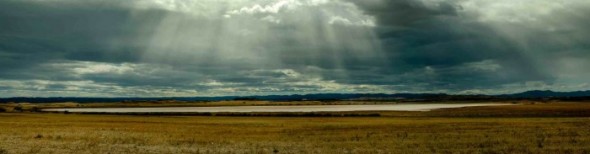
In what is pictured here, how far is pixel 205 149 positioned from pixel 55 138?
1576 cm

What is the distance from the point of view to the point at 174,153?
30469 mm

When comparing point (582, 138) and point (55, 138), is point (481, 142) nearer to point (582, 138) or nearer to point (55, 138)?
point (582, 138)

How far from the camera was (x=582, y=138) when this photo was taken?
3738cm

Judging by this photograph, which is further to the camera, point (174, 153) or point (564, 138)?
point (564, 138)

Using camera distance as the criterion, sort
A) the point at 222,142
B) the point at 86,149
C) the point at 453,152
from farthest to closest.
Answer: the point at 222,142
the point at 86,149
the point at 453,152

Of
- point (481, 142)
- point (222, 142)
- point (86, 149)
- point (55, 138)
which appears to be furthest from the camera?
point (55, 138)

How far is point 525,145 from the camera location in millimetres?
32969

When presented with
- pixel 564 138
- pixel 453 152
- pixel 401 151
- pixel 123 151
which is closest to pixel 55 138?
→ pixel 123 151

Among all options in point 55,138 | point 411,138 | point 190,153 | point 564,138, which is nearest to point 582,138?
point 564,138

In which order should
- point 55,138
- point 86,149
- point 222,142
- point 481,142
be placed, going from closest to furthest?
point 86,149, point 481,142, point 222,142, point 55,138

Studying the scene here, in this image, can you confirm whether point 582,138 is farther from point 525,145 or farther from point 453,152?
point 453,152

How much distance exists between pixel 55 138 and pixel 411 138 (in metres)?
27.1

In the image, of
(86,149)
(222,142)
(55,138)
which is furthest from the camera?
(55,138)

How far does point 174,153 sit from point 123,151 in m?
3.18
